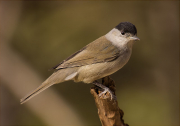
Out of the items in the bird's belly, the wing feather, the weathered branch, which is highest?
the wing feather

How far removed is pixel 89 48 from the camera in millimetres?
3174

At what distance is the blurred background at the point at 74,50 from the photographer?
17.3 ft

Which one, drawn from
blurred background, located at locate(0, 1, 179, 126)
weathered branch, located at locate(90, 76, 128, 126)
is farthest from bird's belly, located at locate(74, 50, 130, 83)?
blurred background, located at locate(0, 1, 179, 126)

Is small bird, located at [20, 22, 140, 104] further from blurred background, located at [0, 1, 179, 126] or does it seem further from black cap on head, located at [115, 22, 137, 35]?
blurred background, located at [0, 1, 179, 126]

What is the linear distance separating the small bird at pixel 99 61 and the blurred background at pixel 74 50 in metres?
2.12

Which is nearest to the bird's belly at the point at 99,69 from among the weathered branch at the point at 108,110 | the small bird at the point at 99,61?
the small bird at the point at 99,61

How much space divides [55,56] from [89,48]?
234 centimetres

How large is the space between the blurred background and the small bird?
2115 mm

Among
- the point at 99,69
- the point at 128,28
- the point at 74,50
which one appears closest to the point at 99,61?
the point at 99,69

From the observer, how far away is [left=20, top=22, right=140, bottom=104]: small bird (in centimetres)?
298

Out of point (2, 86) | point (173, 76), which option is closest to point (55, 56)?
point (2, 86)

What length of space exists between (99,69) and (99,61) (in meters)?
0.12

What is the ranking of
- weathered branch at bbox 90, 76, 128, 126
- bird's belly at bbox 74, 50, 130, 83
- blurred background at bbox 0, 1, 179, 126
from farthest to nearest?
blurred background at bbox 0, 1, 179, 126 < bird's belly at bbox 74, 50, 130, 83 < weathered branch at bbox 90, 76, 128, 126

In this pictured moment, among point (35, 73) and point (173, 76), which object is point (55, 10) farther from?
point (173, 76)
